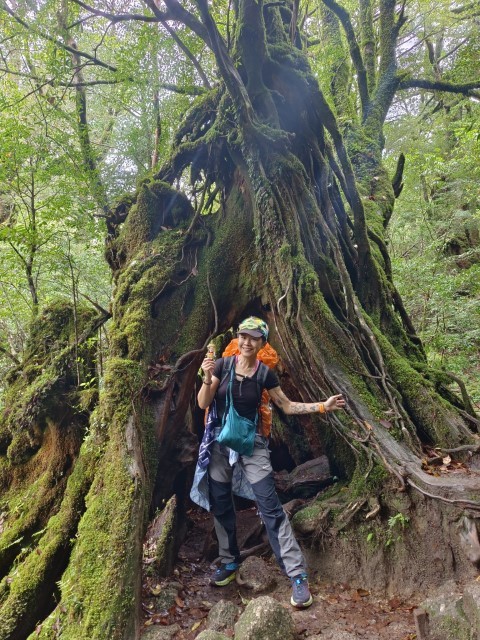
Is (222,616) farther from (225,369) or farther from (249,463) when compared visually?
(225,369)

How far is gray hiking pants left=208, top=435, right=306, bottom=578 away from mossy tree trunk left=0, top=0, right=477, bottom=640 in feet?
1.85

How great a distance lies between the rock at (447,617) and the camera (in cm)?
211

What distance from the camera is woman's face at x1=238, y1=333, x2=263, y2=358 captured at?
3.01m

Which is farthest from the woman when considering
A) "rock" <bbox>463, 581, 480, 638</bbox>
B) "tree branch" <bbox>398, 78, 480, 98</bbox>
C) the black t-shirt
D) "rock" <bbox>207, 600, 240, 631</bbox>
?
"tree branch" <bbox>398, 78, 480, 98</bbox>

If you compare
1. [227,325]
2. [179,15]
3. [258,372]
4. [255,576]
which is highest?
[179,15]

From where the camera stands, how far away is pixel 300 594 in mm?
2709

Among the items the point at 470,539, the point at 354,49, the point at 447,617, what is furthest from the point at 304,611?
the point at 354,49

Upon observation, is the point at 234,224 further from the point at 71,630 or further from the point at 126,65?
the point at 71,630

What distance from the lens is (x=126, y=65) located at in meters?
4.96

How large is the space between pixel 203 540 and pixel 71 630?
82.3 inches

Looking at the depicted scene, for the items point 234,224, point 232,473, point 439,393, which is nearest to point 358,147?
point 234,224

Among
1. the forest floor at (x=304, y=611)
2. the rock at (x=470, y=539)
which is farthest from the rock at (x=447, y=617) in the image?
the rock at (x=470, y=539)

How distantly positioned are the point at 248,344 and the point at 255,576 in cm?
182

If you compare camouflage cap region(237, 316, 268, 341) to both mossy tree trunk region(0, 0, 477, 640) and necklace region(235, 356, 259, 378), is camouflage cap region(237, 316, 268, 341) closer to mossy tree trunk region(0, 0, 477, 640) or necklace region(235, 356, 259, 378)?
necklace region(235, 356, 259, 378)
